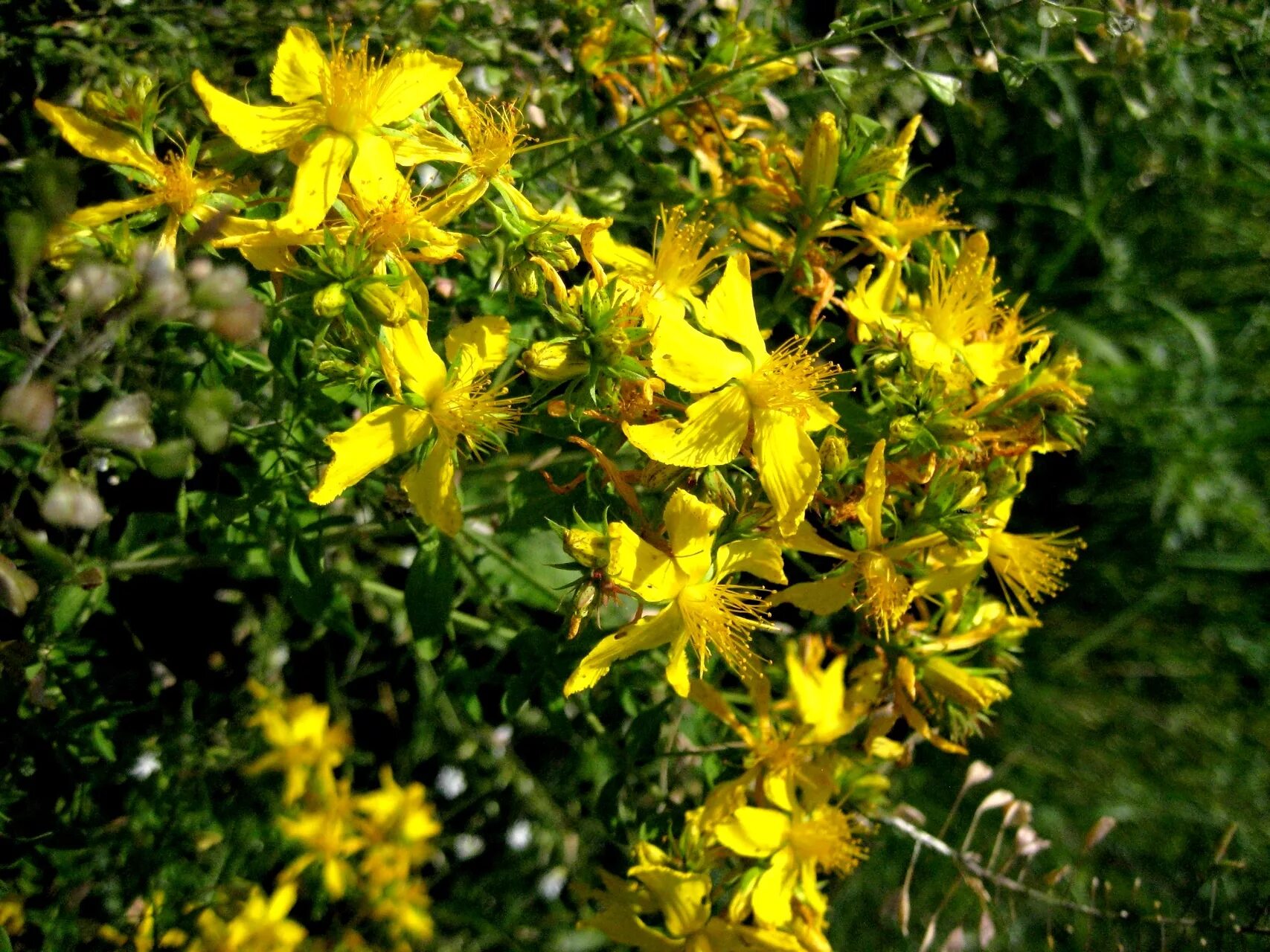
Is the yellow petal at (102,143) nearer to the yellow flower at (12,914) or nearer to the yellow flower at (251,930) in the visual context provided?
the yellow flower at (12,914)

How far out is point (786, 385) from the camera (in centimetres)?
127

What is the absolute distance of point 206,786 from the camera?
1.90 meters

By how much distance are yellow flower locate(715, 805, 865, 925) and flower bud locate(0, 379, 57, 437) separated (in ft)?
3.55

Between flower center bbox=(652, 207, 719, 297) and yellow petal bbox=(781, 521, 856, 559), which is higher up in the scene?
flower center bbox=(652, 207, 719, 297)

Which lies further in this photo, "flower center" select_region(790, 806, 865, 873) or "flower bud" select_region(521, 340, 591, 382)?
"flower center" select_region(790, 806, 865, 873)

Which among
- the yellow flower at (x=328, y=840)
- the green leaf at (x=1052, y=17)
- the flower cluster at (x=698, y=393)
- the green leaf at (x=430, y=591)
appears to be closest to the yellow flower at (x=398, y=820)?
the yellow flower at (x=328, y=840)

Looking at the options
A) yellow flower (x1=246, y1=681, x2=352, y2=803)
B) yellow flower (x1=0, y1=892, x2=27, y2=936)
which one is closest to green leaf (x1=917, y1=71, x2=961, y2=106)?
yellow flower (x1=246, y1=681, x2=352, y2=803)

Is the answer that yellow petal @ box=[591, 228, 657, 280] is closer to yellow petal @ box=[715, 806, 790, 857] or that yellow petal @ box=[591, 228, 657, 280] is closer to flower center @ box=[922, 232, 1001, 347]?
flower center @ box=[922, 232, 1001, 347]

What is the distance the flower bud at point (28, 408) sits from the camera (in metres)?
0.77

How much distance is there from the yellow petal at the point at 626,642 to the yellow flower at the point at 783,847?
358 millimetres

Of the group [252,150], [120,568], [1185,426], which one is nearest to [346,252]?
[252,150]

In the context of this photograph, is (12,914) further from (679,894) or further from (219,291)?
(219,291)

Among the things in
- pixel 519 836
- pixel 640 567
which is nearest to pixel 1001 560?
pixel 640 567

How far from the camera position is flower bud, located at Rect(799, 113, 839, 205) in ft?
4.45
